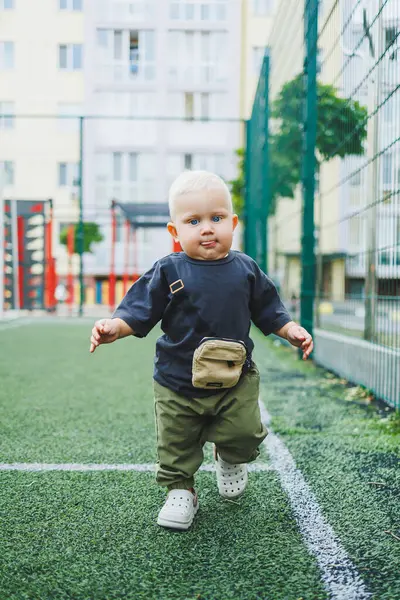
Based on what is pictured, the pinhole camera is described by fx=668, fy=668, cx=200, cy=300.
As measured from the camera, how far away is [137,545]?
157cm

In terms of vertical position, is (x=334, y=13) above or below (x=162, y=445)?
above

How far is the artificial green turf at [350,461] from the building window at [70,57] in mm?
19748

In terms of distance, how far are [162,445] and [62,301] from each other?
19457 millimetres

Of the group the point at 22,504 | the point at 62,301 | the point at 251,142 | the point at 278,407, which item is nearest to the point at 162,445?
the point at 22,504

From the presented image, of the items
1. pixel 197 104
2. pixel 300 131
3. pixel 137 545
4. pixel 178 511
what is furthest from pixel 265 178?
pixel 197 104

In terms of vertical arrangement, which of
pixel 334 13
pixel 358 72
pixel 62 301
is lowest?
pixel 62 301

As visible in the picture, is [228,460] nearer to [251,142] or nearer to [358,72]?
[358,72]

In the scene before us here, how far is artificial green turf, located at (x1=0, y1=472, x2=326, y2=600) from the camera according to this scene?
4.41 ft

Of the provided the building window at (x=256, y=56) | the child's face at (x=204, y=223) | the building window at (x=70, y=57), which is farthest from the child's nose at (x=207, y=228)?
the building window at (x=256, y=56)

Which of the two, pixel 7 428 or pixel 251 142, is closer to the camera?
pixel 7 428

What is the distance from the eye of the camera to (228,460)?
1845mm

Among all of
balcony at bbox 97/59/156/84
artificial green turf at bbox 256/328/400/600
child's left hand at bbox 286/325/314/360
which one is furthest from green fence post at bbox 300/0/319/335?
balcony at bbox 97/59/156/84

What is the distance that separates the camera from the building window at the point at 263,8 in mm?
23078

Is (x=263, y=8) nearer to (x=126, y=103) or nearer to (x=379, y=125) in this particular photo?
(x=126, y=103)
